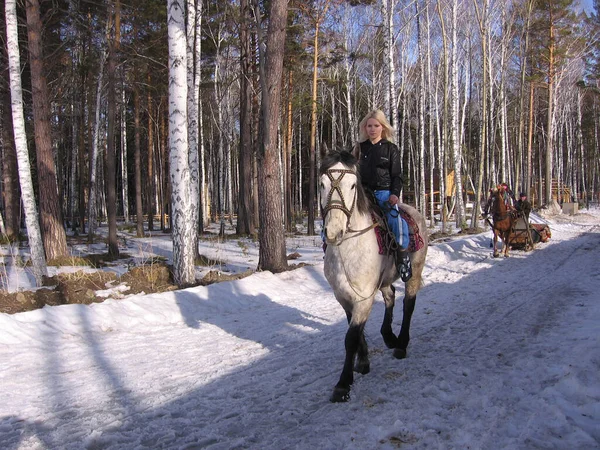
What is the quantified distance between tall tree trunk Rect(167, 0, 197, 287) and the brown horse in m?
9.82

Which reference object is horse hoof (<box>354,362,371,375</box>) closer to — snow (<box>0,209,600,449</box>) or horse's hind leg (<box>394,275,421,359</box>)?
snow (<box>0,209,600,449</box>)

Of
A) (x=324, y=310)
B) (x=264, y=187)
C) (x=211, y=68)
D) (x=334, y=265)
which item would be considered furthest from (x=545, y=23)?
(x=334, y=265)

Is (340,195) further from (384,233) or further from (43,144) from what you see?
(43,144)

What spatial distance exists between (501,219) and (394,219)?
35.4 ft

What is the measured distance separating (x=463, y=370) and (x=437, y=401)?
769mm

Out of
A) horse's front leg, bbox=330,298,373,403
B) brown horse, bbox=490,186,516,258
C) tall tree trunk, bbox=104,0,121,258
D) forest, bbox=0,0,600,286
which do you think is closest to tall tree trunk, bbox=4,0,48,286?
forest, bbox=0,0,600,286

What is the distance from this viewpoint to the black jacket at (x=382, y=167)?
183 inches

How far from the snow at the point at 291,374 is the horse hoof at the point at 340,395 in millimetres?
49

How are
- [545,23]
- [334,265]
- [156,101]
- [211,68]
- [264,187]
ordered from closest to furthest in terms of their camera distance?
[334,265] → [264,187] → [211,68] → [156,101] → [545,23]

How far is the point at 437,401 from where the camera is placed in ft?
11.2

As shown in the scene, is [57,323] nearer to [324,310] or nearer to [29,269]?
[324,310]

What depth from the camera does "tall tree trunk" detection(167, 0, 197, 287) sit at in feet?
28.1

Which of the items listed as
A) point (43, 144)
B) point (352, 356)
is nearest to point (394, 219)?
point (352, 356)

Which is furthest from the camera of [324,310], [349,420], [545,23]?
[545,23]
